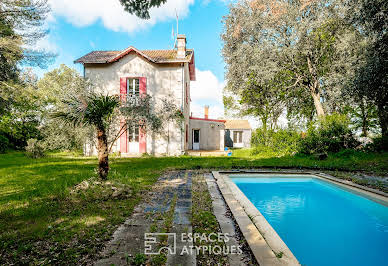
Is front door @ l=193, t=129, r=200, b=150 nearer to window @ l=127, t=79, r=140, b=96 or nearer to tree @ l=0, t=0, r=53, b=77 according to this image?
window @ l=127, t=79, r=140, b=96

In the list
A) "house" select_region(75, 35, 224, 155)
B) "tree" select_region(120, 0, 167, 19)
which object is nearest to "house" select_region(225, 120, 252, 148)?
"house" select_region(75, 35, 224, 155)

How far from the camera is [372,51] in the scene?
9.23m

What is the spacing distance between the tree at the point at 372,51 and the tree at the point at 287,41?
93.7 inches

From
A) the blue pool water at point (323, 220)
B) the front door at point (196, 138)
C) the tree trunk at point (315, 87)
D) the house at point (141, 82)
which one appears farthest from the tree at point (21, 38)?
the tree trunk at point (315, 87)

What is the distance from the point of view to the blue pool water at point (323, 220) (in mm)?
3512

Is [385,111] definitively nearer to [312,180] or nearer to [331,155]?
[331,155]

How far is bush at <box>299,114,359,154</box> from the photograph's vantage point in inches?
459

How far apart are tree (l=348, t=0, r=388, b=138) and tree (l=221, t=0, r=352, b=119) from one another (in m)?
2.38

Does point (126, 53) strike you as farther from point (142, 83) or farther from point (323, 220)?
point (323, 220)

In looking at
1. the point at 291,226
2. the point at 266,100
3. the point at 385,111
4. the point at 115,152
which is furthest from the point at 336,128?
the point at 115,152

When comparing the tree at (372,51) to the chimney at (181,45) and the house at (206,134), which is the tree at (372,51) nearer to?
the chimney at (181,45)

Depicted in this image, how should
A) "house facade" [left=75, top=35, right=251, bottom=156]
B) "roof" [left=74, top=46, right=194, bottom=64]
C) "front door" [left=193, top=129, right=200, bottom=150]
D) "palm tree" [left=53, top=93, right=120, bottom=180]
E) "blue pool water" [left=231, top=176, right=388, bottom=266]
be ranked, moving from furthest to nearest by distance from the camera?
1. "front door" [left=193, top=129, right=200, bottom=150]
2. "house facade" [left=75, top=35, right=251, bottom=156]
3. "roof" [left=74, top=46, right=194, bottom=64]
4. "palm tree" [left=53, top=93, right=120, bottom=180]
5. "blue pool water" [left=231, top=176, right=388, bottom=266]

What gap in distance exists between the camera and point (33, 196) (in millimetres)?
4719

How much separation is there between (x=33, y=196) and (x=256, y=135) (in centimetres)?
1291
